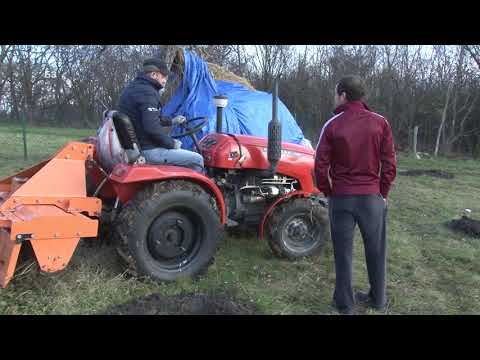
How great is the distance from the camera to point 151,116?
3850 mm

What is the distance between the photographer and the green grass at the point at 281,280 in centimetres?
352

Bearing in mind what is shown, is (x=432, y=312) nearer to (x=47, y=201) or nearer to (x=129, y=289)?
(x=129, y=289)

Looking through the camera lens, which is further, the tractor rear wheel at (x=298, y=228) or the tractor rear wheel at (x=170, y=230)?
the tractor rear wheel at (x=298, y=228)

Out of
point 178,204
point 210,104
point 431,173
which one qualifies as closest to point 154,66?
point 178,204

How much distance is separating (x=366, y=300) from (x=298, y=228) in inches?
47.8

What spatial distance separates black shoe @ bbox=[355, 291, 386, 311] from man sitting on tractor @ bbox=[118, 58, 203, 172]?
177 cm

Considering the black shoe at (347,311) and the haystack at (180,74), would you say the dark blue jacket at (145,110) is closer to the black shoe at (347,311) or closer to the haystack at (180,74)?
the black shoe at (347,311)

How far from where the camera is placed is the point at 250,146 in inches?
186

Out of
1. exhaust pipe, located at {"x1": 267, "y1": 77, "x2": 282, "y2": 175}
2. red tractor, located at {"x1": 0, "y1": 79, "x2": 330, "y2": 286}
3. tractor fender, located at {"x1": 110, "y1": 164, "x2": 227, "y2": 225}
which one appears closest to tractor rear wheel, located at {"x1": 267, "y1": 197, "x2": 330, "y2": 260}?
red tractor, located at {"x1": 0, "y1": 79, "x2": 330, "y2": 286}

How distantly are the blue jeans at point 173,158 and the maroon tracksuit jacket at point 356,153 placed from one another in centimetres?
118

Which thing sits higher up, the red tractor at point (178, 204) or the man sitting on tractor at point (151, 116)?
the man sitting on tractor at point (151, 116)

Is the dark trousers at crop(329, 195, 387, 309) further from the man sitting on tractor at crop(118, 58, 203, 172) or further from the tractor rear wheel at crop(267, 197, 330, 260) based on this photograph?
the man sitting on tractor at crop(118, 58, 203, 172)

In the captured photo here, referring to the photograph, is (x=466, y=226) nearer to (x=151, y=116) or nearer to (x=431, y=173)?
(x=151, y=116)

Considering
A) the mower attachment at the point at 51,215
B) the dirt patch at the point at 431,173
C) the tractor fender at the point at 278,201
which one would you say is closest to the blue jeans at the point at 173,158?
the mower attachment at the point at 51,215
